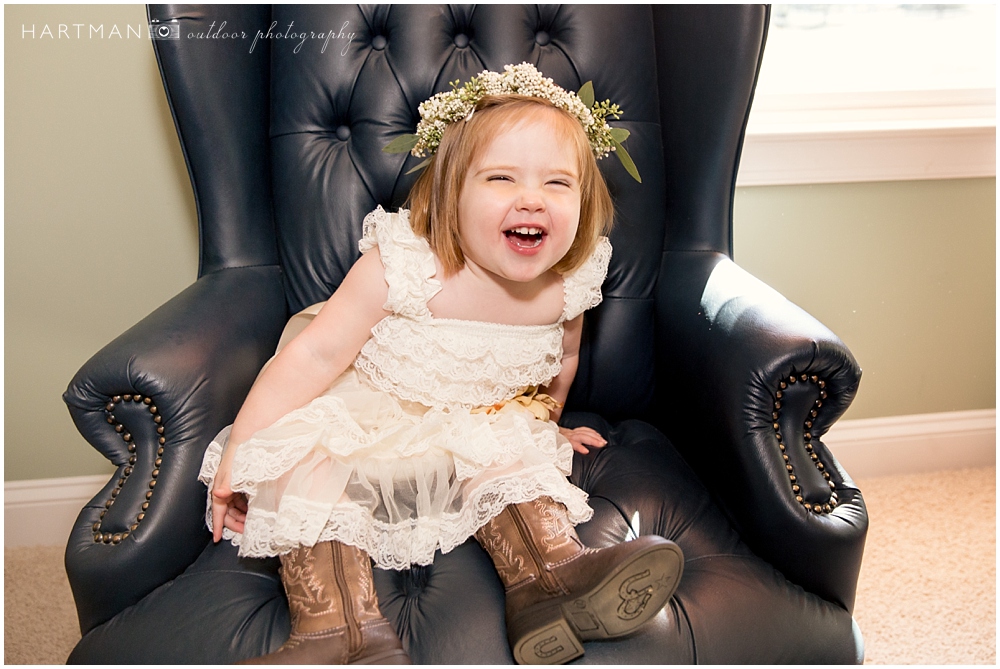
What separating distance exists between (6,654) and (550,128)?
4.55ft

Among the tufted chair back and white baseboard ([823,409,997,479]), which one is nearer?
the tufted chair back

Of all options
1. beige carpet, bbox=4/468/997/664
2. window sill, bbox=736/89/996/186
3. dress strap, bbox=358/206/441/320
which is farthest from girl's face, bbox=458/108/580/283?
beige carpet, bbox=4/468/997/664

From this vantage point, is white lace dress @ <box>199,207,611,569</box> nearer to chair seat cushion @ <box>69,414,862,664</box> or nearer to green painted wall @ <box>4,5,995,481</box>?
chair seat cushion @ <box>69,414,862,664</box>

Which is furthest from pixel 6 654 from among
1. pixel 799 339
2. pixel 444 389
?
pixel 799 339

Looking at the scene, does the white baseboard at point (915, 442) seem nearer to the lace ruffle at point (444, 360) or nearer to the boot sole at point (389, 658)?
the lace ruffle at point (444, 360)

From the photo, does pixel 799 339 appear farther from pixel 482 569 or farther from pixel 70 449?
pixel 70 449

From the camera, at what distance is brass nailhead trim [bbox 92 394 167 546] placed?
95 centimetres

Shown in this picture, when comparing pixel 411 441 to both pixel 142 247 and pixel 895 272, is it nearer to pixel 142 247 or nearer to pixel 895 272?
pixel 142 247

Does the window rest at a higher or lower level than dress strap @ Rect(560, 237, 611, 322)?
higher

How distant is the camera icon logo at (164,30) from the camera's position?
4.11 feet

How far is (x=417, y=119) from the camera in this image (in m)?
1.45

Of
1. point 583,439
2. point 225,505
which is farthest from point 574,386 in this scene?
point 225,505

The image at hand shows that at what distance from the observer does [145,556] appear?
0.94 m

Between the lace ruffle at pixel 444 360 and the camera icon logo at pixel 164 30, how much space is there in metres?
0.63
